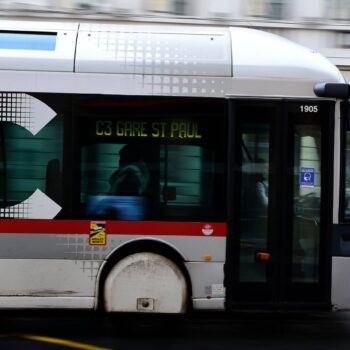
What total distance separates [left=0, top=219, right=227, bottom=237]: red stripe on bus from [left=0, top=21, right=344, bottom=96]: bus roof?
4.15 feet

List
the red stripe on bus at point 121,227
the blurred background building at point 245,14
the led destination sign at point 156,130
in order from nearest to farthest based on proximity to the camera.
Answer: the red stripe on bus at point 121,227 < the led destination sign at point 156,130 < the blurred background building at point 245,14

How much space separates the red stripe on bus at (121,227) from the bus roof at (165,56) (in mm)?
1266

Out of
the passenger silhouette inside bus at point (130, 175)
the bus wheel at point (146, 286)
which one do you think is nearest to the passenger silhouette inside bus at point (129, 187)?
the passenger silhouette inside bus at point (130, 175)

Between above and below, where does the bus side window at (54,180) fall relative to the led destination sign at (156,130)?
below

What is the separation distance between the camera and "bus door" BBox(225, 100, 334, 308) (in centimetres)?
675

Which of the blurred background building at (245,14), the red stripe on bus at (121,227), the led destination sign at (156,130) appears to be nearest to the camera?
the red stripe on bus at (121,227)

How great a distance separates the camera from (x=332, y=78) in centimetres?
682

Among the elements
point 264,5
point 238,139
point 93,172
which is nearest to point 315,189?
point 238,139

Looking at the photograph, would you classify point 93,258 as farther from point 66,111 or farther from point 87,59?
point 87,59

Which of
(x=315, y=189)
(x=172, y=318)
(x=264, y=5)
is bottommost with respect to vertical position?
(x=172, y=318)

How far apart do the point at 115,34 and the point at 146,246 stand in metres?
2.10

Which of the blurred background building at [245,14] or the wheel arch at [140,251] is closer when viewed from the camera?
the wheel arch at [140,251]

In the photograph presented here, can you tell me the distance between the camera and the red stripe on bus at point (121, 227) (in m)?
6.63

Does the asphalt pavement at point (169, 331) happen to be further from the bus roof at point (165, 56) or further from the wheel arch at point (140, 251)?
the bus roof at point (165, 56)
